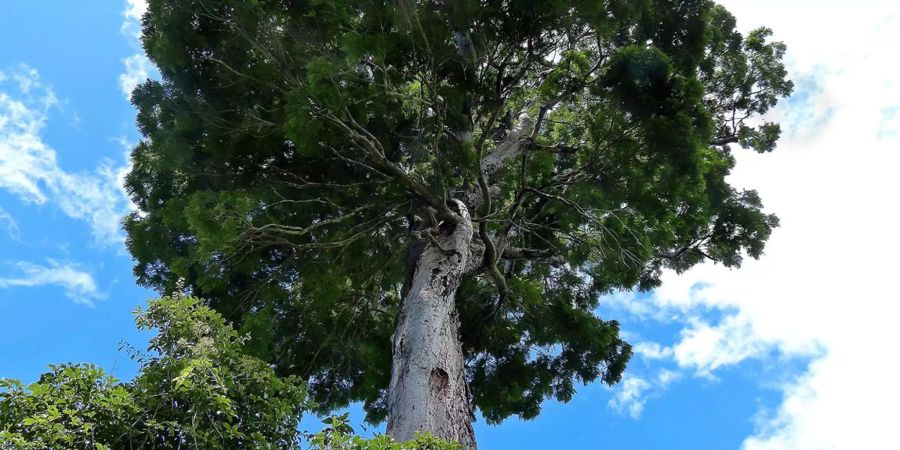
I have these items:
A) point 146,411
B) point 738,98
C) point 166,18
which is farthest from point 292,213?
point 738,98

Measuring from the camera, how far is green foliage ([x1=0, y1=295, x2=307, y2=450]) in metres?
2.90

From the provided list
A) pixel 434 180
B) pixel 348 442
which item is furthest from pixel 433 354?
pixel 434 180

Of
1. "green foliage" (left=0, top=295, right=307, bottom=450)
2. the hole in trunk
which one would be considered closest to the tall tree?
the hole in trunk

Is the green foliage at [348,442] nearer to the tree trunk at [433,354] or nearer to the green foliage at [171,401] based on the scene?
the green foliage at [171,401]

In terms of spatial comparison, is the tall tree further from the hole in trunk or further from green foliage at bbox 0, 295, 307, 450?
green foliage at bbox 0, 295, 307, 450

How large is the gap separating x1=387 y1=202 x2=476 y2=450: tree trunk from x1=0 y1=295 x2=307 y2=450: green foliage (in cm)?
102

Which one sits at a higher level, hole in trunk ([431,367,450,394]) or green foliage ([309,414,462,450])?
hole in trunk ([431,367,450,394])

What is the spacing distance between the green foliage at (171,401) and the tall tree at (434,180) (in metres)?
1.14

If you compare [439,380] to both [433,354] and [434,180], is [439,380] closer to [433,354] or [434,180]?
[433,354]

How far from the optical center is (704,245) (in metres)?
8.27

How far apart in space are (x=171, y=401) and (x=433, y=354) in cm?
215

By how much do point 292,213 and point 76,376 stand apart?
424cm

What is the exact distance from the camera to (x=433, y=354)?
16.2 ft

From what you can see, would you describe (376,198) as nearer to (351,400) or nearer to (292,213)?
(292,213)
